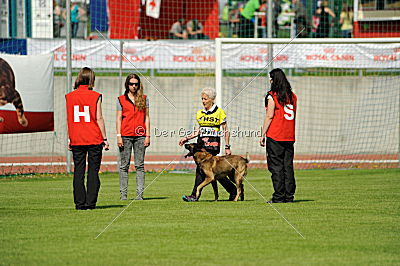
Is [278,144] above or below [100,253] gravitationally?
above

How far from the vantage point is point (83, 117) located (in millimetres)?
10477

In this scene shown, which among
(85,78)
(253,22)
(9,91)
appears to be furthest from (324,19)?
(85,78)

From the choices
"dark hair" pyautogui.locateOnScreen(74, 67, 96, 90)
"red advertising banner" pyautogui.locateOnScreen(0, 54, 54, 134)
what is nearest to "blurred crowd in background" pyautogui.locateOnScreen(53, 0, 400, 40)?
"red advertising banner" pyautogui.locateOnScreen(0, 54, 54, 134)


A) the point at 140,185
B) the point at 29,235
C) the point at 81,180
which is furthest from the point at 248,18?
the point at 29,235

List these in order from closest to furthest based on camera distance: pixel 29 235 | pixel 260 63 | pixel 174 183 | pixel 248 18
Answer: pixel 29 235, pixel 174 183, pixel 260 63, pixel 248 18

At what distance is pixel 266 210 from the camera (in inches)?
414

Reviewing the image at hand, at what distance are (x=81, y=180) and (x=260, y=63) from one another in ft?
40.7

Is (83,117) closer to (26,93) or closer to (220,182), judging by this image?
(220,182)

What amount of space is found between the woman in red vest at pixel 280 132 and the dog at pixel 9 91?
7637 mm

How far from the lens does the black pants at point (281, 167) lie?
37.2 feet

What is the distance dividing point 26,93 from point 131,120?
6.48m

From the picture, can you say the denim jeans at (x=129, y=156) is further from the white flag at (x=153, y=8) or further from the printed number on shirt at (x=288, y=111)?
the white flag at (x=153, y=8)

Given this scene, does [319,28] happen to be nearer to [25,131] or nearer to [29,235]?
[25,131]

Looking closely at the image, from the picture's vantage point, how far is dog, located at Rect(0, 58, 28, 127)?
1694 centimetres
